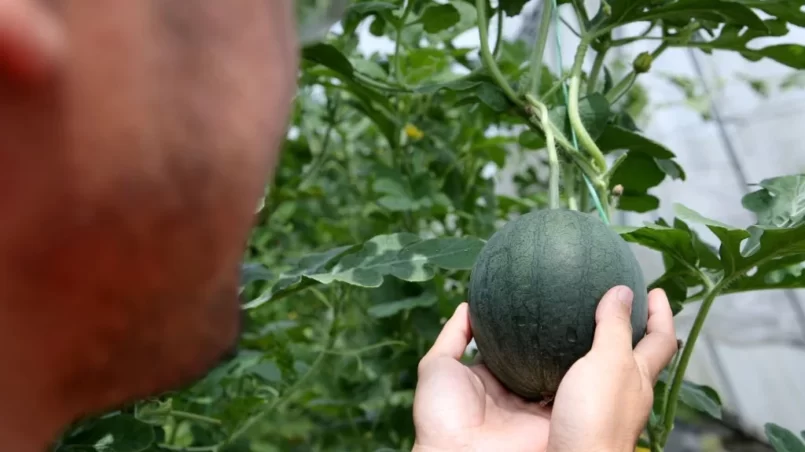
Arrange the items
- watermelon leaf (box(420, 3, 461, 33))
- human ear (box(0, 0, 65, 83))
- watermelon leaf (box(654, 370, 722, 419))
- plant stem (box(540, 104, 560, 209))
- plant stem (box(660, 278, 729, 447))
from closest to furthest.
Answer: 1. human ear (box(0, 0, 65, 83))
2. plant stem (box(540, 104, 560, 209))
3. plant stem (box(660, 278, 729, 447))
4. watermelon leaf (box(654, 370, 722, 419))
5. watermelon leaf (box(420, 3, 461, 33))

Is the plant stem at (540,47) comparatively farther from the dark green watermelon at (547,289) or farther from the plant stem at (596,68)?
the dark green watermelon at (547,289)

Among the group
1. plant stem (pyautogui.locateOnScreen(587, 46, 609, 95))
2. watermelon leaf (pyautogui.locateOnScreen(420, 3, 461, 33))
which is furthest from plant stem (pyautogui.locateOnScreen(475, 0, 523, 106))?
watermelon leaf (pyautogui.locateOnScreen(420, 3, 461, 33))

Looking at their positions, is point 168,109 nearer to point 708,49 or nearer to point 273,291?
point 273,291

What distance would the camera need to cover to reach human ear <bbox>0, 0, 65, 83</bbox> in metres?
0.17

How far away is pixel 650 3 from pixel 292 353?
89cm

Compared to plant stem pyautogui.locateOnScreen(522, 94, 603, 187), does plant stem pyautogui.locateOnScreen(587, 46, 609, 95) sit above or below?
above

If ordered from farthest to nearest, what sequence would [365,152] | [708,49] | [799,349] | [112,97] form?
[799,349] < [365,152] < [708,49] < [112,97]

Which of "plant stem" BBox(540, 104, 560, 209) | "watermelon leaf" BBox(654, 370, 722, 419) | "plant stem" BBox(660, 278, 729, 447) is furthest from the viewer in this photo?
"watermelon leaf" BBox(654, 370, 722, 419)

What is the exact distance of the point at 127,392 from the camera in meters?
0.21

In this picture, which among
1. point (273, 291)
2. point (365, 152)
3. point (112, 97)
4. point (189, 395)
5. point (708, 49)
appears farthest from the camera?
point (365, 152)

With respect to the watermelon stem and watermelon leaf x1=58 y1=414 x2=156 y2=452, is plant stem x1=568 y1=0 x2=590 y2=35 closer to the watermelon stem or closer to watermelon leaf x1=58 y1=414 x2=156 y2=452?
the watermelon stem

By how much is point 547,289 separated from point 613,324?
7 centimetres

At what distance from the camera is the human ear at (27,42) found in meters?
0.17

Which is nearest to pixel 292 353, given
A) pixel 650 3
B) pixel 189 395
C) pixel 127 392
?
pixel 189 395
